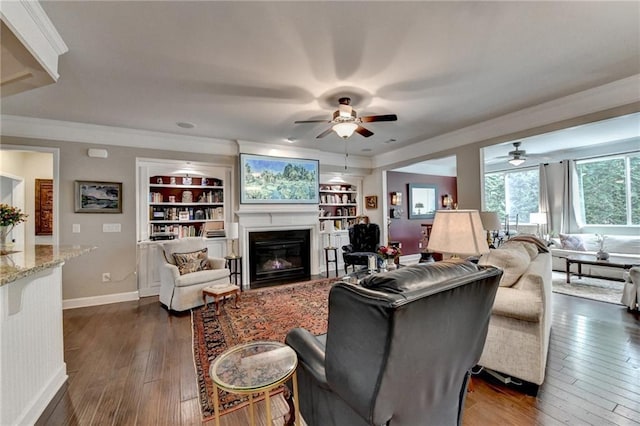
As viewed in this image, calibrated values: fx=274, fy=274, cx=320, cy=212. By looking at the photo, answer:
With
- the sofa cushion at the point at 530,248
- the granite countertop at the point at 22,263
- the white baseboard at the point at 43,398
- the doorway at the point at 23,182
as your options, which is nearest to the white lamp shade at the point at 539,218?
the sofa cushion at the point at 530,248

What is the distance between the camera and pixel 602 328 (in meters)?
2.96

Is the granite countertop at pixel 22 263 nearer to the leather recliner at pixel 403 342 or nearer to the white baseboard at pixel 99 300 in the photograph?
the leather recliner at pixel 403 342

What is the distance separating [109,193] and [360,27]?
433 cm

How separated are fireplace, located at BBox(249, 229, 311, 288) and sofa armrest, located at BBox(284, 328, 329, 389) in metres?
3.64

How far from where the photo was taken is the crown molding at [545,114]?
3004 mm

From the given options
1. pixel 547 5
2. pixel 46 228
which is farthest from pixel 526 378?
pixel 46 228

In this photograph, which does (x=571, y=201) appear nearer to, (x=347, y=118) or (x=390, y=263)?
(x=390, y=263)

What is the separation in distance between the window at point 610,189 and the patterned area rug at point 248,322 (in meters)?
6.30

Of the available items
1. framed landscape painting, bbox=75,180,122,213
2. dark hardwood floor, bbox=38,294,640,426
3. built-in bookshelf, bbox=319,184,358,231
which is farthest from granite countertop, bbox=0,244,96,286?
built-in bookshelf, bbox=319,184,358,231

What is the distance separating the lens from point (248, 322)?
325 centimetres

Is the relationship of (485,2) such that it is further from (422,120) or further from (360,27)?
(422,120)

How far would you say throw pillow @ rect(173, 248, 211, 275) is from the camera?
391 cm

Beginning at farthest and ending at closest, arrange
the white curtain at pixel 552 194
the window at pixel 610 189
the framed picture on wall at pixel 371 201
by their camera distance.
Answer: the framed picture on wall at pixel 371 201, the white curtain at pixel 552 194, the window at pixel 610 189

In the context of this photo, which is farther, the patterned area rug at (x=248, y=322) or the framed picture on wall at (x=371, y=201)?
the framed picture on wall at (x=371, y=201)
